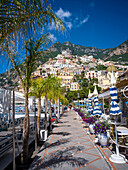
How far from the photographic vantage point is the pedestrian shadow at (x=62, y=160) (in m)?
5.16

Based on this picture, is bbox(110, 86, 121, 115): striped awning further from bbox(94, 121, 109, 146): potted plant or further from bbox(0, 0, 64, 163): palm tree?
bbox(0, 0, 64, 163): palm tree

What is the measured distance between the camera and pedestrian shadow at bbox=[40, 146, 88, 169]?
516cm

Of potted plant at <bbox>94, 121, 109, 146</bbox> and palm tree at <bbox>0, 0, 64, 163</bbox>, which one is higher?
palm tree at <bbox>0, 0, 64, 163</bbox>

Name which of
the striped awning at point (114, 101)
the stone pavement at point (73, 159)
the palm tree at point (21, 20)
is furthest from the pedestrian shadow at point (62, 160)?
the palm tree at point (21, 20)

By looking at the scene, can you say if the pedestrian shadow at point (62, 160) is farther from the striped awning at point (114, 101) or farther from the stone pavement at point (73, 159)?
the striped awning at point (114, 101)

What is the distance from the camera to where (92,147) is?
730 cm

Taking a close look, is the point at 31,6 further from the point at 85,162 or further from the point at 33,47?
the point at 85,162

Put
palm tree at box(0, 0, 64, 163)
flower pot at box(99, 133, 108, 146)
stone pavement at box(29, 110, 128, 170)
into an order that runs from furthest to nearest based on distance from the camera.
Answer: flower pot at box(99, 133, 108, 146) → stone pavement at box(29, 110, 128, 170) → palm tree at box(0, 0, 64, 163)

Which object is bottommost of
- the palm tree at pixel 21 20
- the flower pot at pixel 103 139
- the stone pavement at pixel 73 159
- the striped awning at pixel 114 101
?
the stone pavement at pixel 73 159

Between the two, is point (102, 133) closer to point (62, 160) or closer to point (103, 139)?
point (103, 139)

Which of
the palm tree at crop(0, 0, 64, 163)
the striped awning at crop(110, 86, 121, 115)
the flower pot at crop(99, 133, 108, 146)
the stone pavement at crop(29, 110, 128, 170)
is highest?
the palm tree at crop(0, 0, 64, 163)

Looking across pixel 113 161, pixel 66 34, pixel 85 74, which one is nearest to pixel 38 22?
pixel 66 34

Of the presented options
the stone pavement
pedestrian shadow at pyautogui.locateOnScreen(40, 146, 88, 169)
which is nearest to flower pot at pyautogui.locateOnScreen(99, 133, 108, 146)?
the stone pavement

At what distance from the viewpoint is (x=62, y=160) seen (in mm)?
5605
